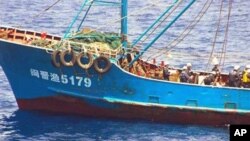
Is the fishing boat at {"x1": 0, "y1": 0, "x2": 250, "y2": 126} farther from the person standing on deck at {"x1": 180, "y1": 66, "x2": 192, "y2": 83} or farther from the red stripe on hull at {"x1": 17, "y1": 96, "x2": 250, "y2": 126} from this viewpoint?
the person standing on deck at {"x1": 180, "y1": 66, "x2": 192, "y2": 83}

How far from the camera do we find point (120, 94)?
33.3 meters

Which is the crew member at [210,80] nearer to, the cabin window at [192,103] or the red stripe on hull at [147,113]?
the cabin window at [192,103]

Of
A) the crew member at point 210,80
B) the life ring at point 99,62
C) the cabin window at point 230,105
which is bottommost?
the cabin window at point 230,105

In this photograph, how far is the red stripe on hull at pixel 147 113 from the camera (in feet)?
109

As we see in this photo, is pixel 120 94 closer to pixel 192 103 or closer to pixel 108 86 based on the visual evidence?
pixel 108 86

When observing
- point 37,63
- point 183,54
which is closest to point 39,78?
point 37,63

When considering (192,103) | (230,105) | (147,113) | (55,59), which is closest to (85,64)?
(55,59)

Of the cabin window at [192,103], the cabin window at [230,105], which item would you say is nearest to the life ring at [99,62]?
the cabin window at [192,103]

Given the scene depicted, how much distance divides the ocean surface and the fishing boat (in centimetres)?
51

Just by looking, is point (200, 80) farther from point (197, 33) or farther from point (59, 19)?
point (59, 19)

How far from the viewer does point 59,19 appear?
53.7 metres

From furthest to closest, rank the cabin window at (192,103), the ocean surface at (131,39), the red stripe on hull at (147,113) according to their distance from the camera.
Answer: the red stripe on hull at (147,113)
the cabin window at (192,103)
the ocean surface at (131,39)

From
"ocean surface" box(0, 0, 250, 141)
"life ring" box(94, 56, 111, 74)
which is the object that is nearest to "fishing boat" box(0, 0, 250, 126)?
"life ring" box(94, 56, 111, 74)

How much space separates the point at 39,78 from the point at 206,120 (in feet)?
23.5
